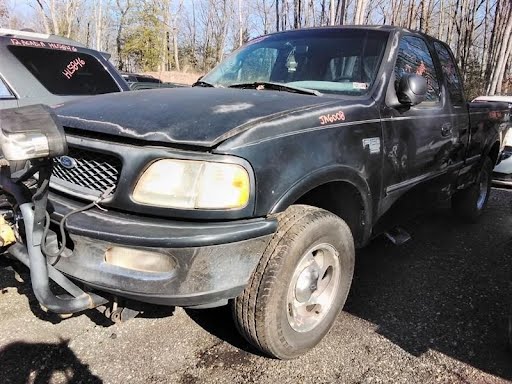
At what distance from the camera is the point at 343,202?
9.95ft

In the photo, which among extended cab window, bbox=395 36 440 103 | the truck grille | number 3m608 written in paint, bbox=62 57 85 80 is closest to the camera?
the truck grille

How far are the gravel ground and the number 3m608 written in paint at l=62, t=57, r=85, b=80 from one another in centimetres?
224

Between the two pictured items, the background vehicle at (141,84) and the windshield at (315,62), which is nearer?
the windshield at (315,62)

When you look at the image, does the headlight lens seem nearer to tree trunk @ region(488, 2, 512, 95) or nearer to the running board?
the running board

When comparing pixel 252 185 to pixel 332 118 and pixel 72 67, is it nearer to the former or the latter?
pixel 332 118

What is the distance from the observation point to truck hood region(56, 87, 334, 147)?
88.0 inches

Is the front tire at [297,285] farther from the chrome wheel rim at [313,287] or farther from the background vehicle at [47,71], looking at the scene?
the background vehicle at [47,71]

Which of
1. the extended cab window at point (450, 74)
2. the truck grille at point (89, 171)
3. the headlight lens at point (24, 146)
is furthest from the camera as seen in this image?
the extended cab window at point (450, 74)

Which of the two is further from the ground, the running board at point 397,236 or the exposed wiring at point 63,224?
the exposed wiring at point 63,224

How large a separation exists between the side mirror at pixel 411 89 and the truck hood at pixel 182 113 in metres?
0.63

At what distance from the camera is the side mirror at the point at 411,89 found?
3.13 metres

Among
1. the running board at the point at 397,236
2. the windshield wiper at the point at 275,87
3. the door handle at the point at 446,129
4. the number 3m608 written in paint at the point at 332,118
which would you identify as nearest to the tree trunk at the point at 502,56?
the door handle at the point at 446,129

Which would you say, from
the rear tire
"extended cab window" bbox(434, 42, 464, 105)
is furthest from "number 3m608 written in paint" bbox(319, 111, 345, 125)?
the rear tire

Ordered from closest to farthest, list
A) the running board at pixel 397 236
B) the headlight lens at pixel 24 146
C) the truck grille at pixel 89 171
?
the headlight lens at pixel 24 146
the truck grille at pixel 89 171
the running board at pixel 397 236
